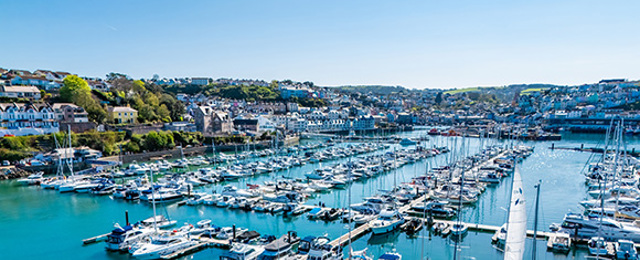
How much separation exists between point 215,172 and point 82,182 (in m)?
9.71

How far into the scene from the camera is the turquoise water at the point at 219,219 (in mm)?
16594

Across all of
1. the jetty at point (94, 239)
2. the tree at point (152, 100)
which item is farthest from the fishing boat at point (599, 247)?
the tree at point (152, 100)

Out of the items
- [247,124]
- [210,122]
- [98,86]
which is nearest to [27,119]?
[98,86]

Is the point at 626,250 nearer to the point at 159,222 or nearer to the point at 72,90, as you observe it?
the point at 159,222

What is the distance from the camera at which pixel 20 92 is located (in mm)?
49000

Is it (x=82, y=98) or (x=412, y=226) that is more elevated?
(x=82, y=98)

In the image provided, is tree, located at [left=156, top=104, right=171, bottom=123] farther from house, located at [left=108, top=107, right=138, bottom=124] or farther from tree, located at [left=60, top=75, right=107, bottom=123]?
tree, located at [left=60, top=75, right=107, bottom=123]

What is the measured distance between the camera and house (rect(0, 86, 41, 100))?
47.8 m

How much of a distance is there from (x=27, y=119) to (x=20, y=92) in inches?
378

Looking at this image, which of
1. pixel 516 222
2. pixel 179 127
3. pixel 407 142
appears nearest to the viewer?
pixel 516 222

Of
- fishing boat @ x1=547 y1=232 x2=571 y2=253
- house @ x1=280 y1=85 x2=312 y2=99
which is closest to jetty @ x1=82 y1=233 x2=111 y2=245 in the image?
fishing boat @ x1=547 y1=232 x2=571 y2=253

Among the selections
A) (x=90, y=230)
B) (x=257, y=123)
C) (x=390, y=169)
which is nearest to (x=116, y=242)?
(x=90, y=230)

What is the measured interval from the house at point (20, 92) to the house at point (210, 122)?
65.1 ft

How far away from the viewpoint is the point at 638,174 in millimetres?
29859
